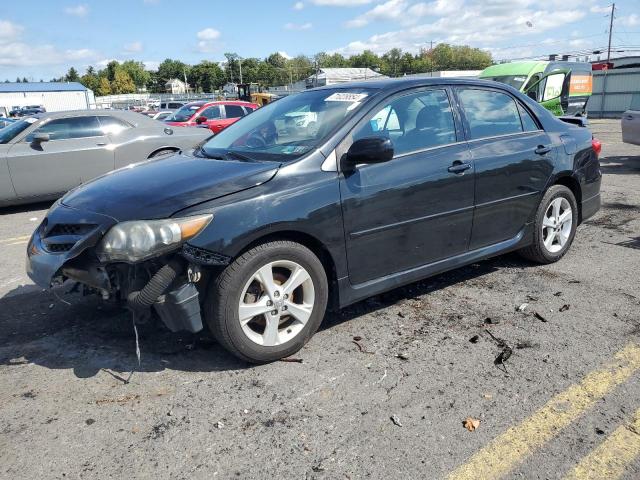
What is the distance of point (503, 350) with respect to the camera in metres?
3.32

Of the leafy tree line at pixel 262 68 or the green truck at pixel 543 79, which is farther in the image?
the leafy tree line at pixel 262 68

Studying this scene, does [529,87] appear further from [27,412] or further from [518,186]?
[27,412]

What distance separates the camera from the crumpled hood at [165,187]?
2979mm

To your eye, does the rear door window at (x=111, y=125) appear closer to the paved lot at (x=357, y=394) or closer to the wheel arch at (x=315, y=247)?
the paved lot at (x=357, y=394)

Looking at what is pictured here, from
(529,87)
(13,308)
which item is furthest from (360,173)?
(529,87)

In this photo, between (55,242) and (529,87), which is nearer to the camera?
(55,242)

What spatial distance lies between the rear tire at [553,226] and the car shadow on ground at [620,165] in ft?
20.1

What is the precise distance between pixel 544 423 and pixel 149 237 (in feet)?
7.32

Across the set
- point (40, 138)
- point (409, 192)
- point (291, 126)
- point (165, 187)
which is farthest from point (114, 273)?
point (40, 138)

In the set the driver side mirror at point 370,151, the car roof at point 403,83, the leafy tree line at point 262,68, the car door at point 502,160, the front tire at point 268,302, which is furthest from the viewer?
the leafy tree line at point 262,68

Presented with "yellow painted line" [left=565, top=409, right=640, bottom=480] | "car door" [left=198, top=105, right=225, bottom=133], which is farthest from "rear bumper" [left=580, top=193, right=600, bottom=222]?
"car door" [left=198, top=105, right=225, bottom=133]

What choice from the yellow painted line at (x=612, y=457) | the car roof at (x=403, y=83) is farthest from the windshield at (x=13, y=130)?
the yellow painted line at (x=612, y=457)

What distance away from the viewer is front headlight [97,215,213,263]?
284 cm

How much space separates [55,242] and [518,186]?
11.3 feet
